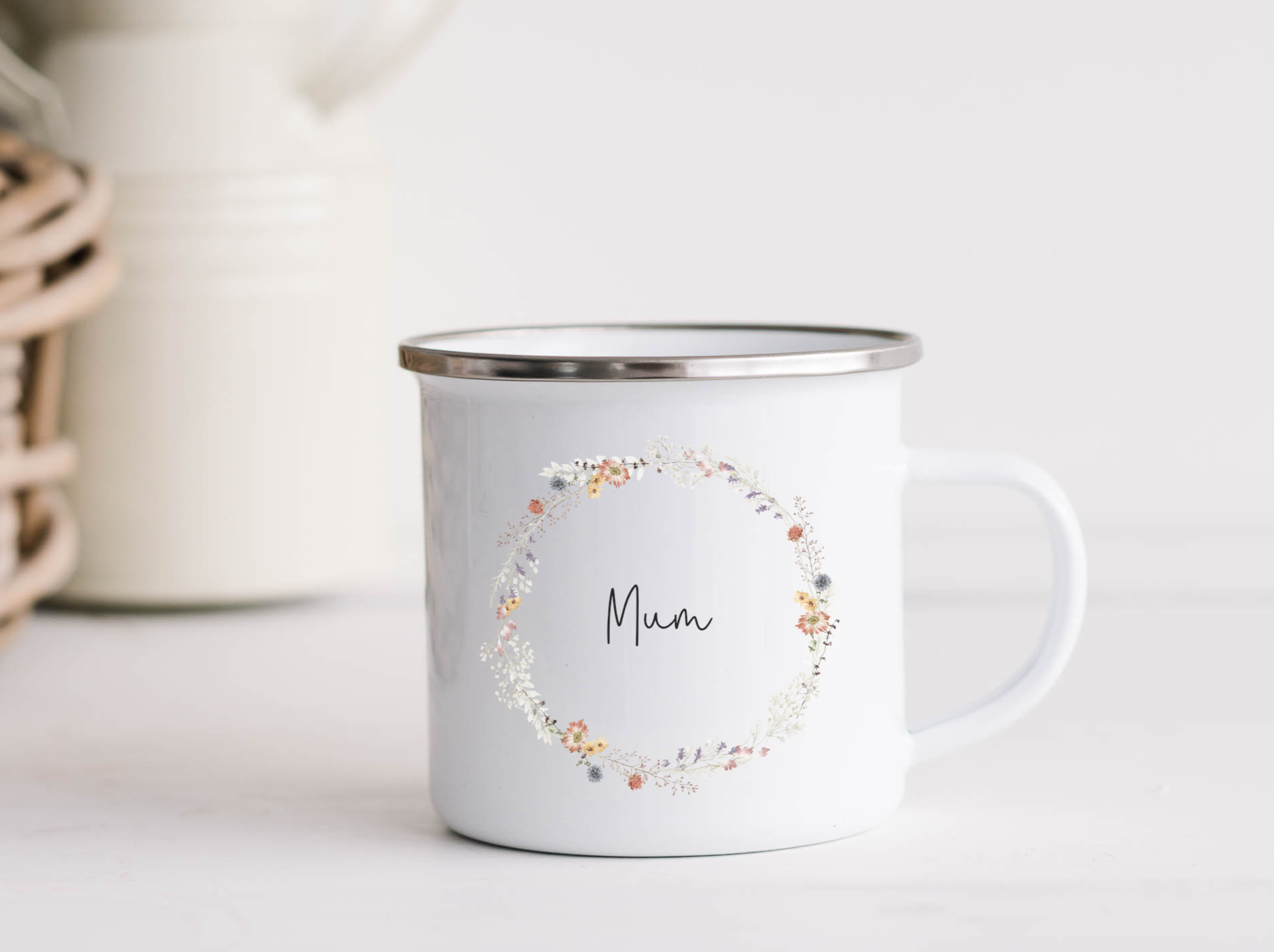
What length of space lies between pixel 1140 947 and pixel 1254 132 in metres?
0.59

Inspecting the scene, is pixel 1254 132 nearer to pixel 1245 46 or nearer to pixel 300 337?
pixel 1245 46

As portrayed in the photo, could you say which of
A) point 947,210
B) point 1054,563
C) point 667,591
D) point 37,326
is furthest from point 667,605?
point 947,210

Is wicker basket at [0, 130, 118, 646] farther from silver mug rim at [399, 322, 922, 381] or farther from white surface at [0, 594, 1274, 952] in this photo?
silver mug rim at [399, 322, 922, 381]

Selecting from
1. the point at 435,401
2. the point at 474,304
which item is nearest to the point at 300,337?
the point at 474,304

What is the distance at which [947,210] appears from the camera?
0.84 meters

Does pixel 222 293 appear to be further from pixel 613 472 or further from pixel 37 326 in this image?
pixel 613 472

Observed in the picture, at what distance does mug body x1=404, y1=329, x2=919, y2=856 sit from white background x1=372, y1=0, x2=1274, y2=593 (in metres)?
0.44

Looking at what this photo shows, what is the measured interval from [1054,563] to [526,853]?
170 millimetres

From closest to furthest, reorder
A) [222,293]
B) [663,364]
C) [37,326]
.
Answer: [663,364], [37,326], [222,293]

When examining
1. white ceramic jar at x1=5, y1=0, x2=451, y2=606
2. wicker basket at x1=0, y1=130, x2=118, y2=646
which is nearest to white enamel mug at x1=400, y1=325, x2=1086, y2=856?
wicker basket at x1=0, y1=130, x2=118, y2=646

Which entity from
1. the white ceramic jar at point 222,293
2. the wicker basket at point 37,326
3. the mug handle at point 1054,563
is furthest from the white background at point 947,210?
the mug handle at point 1054,563

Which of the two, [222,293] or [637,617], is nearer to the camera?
[637,617]

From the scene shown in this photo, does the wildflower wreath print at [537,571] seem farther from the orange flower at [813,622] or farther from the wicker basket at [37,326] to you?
the wicker basket at [37,326]

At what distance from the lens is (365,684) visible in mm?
654
